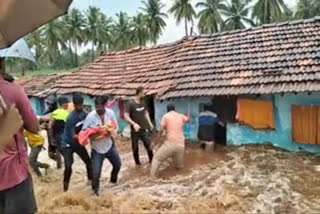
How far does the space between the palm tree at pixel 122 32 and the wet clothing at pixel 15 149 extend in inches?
1957

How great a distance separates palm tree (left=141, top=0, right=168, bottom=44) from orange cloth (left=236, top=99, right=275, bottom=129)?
39.1 metres

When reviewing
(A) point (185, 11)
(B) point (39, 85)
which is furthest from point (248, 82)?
(A) point (185, 11)

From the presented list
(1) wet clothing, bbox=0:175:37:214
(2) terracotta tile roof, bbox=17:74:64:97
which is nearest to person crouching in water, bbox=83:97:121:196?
(1) wet clothing, bbox=0:175:37:214

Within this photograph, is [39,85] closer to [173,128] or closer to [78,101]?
[173,128]

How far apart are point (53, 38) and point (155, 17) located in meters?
11.5

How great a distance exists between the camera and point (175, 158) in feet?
Result: 34.1

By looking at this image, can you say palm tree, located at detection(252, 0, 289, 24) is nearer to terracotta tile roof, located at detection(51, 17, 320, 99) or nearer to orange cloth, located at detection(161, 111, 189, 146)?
terracotta tile roof, located at detection(51, 17, 320, 99)

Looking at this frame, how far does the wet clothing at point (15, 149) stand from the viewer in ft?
10.6

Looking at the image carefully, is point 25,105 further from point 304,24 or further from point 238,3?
point 238,3

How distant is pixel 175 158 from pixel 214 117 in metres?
2.87

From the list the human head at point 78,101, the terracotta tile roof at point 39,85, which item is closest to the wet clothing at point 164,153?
the human head at point 78,101

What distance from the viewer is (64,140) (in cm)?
841

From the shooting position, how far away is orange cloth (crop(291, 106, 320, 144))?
12.0 meters

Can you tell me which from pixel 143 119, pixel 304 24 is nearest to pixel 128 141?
pixel 143 119
